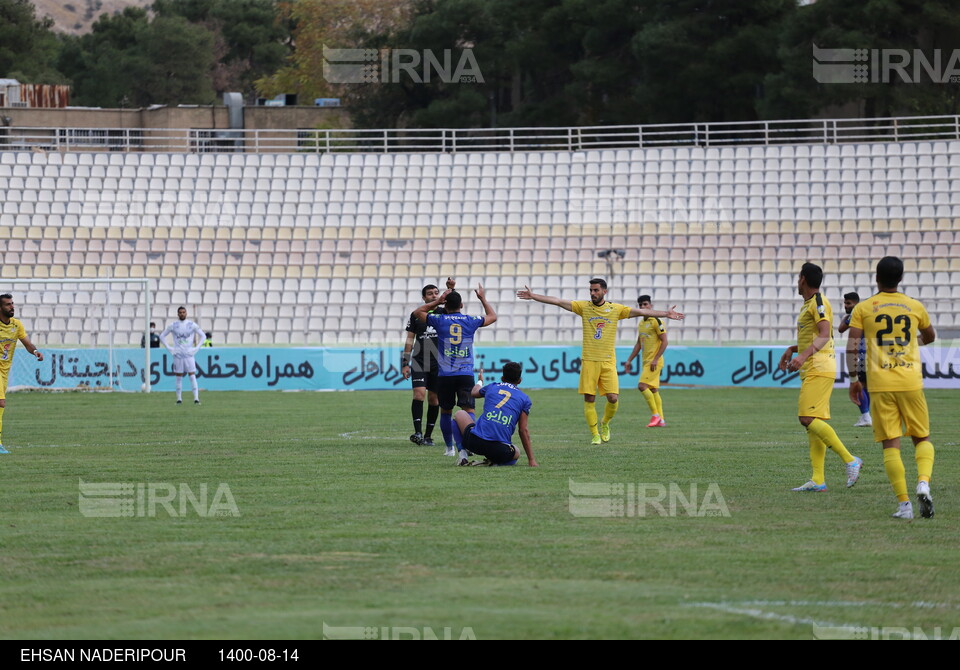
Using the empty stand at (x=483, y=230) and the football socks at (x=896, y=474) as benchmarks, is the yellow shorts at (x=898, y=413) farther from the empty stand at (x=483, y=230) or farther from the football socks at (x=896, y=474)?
the empty stand at (x=483, y=230)

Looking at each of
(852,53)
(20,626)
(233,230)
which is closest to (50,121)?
(233,230)

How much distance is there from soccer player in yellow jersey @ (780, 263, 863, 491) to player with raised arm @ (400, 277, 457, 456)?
16.7 feet

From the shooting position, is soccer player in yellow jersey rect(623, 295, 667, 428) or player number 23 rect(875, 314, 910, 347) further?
soccer player in yellow jersey rect(623, 295, 667, 428)

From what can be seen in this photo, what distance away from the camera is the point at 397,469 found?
43.4ft

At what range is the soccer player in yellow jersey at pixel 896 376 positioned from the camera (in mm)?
9930

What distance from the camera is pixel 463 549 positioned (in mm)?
8359

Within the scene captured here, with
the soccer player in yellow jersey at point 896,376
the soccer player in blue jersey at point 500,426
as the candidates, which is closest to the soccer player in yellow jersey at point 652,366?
the soccer player in blue jersey at point 500,426

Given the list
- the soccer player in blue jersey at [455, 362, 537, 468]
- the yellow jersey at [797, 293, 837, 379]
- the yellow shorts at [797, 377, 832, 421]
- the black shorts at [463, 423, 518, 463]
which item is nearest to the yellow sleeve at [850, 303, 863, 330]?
the yellow jersey at [797, 293, 837, 379]

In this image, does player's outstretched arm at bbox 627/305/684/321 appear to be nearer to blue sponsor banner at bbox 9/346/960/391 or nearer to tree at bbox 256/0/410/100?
blue sponsor banner at bbox 9/346/960/391

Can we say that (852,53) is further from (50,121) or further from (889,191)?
(50,121)

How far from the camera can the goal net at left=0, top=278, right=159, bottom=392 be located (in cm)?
3125

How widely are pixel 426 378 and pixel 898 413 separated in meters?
7.72

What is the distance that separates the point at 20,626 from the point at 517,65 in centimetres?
5121

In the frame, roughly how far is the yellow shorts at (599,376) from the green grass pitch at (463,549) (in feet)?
3.70
